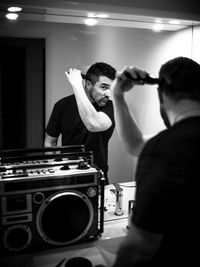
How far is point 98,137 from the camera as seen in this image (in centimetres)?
133

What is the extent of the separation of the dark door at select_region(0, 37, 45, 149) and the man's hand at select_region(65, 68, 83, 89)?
0.11 m

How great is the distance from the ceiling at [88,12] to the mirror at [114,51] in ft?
0.04

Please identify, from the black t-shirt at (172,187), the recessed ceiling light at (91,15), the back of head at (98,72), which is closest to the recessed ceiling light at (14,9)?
the recessed ceiling light at (91,15)

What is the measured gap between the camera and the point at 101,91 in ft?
4.24

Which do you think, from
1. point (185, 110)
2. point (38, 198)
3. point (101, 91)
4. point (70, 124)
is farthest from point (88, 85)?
point (185, 110)

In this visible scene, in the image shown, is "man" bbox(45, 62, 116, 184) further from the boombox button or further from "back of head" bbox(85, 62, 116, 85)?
the boombox button

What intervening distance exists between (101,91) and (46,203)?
21.6 inches

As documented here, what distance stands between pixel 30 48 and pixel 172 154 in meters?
0.79

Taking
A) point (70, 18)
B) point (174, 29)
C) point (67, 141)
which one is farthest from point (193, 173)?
point (174, 29)

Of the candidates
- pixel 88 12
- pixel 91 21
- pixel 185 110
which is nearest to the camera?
pixel 185 110

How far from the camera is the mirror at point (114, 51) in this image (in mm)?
1199

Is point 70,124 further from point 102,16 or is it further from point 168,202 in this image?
point 168,202

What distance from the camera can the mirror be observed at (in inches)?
47.2

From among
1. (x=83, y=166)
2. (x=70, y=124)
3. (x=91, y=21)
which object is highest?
(x=91, y=21)
